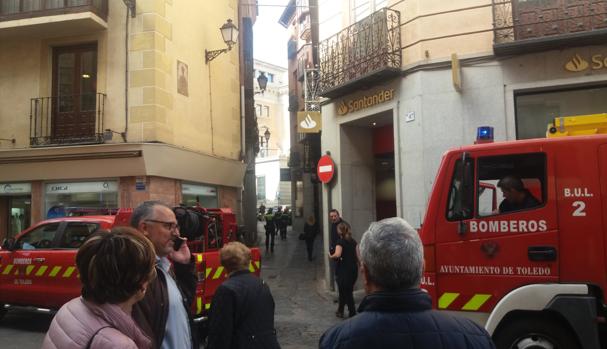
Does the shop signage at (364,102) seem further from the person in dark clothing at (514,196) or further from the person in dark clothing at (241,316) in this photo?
the person in dark clothing at (241,316)

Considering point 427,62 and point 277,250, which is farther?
point 277,250

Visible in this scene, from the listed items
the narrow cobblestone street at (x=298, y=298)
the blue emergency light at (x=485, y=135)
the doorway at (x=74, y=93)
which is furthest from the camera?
the doorway at (x=74, y=93)

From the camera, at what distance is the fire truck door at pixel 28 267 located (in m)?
8.26

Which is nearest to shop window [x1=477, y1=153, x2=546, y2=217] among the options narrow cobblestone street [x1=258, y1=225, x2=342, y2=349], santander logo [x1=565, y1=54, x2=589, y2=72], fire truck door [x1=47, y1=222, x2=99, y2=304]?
narrow cobblestone street [x1=258, y1=225, x2=342, y2=349]

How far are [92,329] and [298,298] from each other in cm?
972

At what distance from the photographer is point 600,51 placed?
8656 millimetres

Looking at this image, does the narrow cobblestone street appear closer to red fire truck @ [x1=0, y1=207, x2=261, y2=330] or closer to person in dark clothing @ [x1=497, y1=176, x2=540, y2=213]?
red fire truck @ [x1=0, y1=207, x2=261, y2=330]

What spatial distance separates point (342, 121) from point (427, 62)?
2.79 meters

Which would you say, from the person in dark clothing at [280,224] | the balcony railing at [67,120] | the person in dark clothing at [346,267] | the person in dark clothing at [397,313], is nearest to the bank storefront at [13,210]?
the balcony railing at [67,120]

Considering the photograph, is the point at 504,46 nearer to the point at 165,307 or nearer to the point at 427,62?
the point at 427,62

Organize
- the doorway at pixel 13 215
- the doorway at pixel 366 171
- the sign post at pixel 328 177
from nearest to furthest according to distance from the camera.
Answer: the sign post at pixel 328 177
the doorway at pixel 366 171
the doorway at pixel 13 215

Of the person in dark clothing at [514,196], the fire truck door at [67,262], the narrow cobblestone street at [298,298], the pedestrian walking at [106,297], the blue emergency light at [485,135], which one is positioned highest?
the blue emergency light at [485,135]

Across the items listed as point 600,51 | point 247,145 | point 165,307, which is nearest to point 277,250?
point 247,145

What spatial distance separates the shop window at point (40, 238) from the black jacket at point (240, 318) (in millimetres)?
5645
